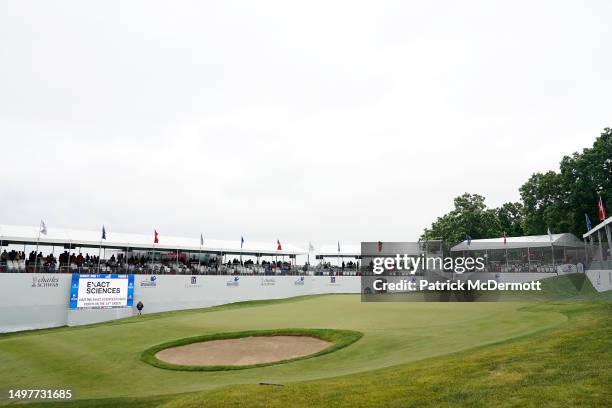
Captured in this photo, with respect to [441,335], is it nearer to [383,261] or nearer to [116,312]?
[116,312]

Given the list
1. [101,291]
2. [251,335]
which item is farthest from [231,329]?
[101,291]

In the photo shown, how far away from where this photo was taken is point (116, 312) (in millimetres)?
37438

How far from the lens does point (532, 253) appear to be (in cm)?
4891

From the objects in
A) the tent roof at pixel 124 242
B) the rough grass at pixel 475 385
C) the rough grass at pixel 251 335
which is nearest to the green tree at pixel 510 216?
the tent roof at pixel 124 242

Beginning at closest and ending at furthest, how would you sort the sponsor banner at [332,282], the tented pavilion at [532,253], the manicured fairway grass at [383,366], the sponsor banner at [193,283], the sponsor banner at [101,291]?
1. the manicured fairway grass at [383,366]
2. the sponsor banner at [101,291]
3. the sponsor banner at [193,283]
4. the tented pavilion at [532,253]
5. the sponsor banner at [332,282]

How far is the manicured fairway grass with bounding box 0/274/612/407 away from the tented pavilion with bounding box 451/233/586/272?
23.5 metres

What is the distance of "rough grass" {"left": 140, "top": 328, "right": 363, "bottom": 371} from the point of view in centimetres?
1588

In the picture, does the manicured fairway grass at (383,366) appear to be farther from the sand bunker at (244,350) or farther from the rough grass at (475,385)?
the sand bunker at (244,350)

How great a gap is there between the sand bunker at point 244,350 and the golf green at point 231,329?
1.39 m

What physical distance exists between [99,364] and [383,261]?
4177cm

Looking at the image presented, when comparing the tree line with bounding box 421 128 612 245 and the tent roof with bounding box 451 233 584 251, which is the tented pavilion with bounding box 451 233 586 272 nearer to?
the tent roof with bounding box 451 233 584 251

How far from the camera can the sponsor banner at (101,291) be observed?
35.5m

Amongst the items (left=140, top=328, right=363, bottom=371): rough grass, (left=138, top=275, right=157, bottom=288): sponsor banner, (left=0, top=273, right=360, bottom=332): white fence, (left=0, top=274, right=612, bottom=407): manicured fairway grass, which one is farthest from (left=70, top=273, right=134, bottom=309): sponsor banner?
(left=140, top=328, right=363, bottom=371): rough grass

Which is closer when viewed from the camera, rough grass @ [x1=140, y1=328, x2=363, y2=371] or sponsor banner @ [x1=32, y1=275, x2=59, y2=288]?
rough grass @ [x1=140, y1=328, x2=363, y2=371]
